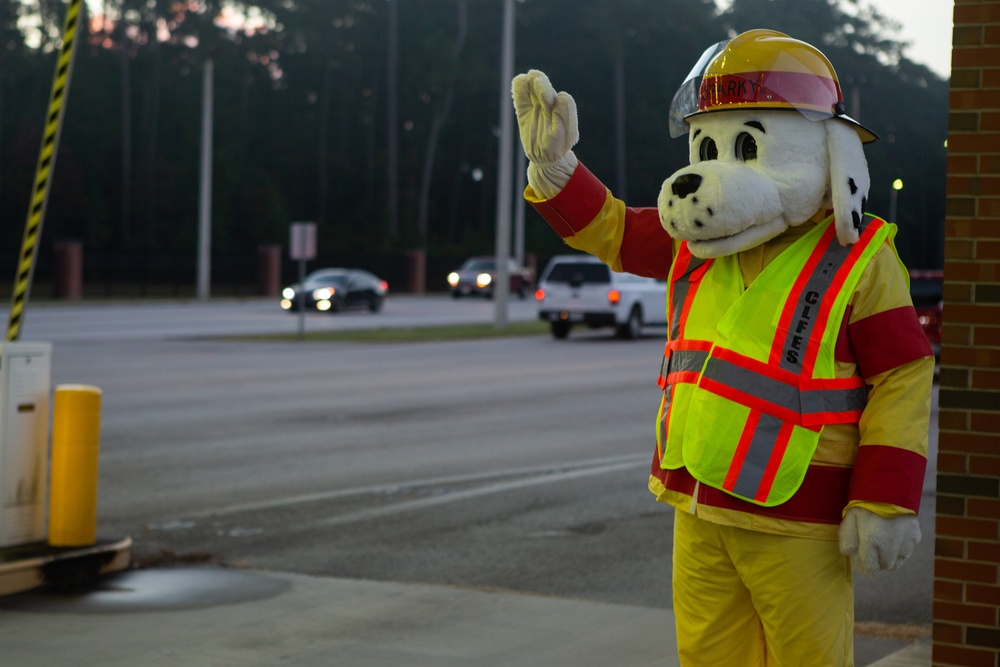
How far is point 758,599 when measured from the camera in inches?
134

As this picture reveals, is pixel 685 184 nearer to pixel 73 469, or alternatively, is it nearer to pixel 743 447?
pixel 743 447

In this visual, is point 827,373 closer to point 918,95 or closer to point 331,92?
point 331,92

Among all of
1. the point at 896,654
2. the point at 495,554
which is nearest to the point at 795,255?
the point at 896,654

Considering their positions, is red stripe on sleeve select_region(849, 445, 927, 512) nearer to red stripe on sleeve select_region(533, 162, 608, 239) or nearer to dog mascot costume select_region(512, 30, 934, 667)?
dog mascot costume select_region(512, 30, 934, 667)

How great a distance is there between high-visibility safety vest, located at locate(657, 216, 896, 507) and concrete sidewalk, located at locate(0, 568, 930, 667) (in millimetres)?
2197

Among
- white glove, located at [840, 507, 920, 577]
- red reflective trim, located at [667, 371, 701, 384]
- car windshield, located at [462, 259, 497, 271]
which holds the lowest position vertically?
white glove, located at [840, 507, 920, 577]

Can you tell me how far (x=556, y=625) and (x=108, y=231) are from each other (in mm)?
62019

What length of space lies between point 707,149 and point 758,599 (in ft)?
3.73

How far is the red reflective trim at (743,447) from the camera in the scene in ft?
11.0

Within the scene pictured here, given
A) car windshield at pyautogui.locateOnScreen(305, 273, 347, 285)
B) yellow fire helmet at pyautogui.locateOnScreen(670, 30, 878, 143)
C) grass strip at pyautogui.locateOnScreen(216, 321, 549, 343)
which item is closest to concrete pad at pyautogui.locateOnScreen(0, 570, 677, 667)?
yellow fire helmet at pyautogui.locateOnScreen(670, 30, 878, 143)

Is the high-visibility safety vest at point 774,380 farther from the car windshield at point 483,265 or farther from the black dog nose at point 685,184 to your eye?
the car windshield at point 483,265

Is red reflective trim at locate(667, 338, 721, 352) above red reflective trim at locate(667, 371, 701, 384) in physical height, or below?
above

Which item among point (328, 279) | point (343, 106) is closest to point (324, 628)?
point (328, 279)

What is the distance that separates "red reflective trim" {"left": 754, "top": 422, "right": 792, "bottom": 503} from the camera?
132 inches
